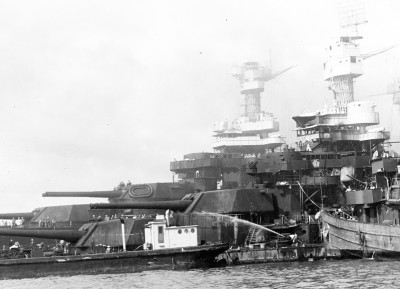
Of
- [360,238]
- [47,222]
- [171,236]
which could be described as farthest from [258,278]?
[47,222]

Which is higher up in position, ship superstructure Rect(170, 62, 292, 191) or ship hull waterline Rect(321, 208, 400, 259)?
ship superstructure Rect(170, 62, 292, 191)

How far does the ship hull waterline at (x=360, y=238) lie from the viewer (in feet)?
150

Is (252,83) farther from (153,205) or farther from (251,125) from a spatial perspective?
(153,205)

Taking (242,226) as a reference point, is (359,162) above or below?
above

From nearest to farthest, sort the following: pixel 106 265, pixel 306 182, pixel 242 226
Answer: pixel 106 265 → pixel 242 226 → pixel 306 182

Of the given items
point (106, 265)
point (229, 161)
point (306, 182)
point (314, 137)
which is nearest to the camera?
point (106, 265)

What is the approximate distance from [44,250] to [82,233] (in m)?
5.34

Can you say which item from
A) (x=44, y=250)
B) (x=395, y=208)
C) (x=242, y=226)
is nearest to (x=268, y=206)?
(x=242, y=226)

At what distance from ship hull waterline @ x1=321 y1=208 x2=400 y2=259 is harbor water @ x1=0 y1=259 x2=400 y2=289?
4.31ft

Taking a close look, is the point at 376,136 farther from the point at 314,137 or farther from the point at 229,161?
the point at 229,161

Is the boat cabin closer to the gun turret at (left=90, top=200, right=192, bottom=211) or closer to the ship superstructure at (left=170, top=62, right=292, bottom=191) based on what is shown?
the gun turret at (left=90, top=200, right=192, bottom=211)

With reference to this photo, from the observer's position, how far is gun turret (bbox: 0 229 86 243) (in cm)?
4685

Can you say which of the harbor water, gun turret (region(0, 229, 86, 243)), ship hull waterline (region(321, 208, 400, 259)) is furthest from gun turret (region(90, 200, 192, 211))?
ship hull waterline (region(321, 208, 400, 259))

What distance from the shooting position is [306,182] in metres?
62.5
